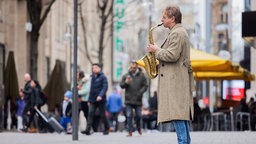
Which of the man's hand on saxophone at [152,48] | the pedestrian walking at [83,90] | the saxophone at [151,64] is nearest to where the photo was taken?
the man's hand on saxophone at [152,48]

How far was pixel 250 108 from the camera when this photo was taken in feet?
113

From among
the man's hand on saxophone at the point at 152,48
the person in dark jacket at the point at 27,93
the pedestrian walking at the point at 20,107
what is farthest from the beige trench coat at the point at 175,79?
the pedestrian walking at the point at 20,107

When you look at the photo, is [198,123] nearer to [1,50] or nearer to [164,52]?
[1,50]

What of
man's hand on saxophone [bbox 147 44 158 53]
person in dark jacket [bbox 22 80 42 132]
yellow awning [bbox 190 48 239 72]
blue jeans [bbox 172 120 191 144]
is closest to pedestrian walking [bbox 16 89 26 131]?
person in dark jacket [bbox 22 80 42 132]

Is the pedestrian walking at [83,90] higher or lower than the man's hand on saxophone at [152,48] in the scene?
lower

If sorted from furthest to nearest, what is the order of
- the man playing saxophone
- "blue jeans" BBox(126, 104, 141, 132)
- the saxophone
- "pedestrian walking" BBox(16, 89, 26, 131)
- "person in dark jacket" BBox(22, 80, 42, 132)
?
"pedestrian walking" BBox(16, 89, 26, 131) → "person in dark jacket" BBox(22, 80, 42, 132) → "blue jeans" BBox(126, 104, 141, 132) → the saxophone → the man playing saxophone

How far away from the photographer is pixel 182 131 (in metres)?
12.6

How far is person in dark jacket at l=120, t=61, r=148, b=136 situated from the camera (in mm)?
24969

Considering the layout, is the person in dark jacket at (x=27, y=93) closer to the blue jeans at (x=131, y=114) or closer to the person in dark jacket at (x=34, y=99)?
the person in dark jacket at (x=34, y=99)

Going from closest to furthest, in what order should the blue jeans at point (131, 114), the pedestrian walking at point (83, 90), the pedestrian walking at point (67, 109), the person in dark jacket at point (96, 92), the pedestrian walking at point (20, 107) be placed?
1. the blue jeans at point (131, 114)
2. the person in dark jacket at point (96, 92)
3. the pedestrian walking at point (83, 90)
4. the pedestrian walking at point (67, 109)
5. the pedestrian walking at point (20, 107)

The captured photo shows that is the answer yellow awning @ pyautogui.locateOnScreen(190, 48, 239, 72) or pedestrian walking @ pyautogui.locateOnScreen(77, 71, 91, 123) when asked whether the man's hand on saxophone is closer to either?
pedestrian walking @ pyautogui.locateOnScreen(77, 71, 91, 123)

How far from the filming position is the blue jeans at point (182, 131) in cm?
1254

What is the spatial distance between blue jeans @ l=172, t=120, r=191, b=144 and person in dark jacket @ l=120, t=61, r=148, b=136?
A: 39.2ft

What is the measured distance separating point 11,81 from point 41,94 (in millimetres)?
4892
